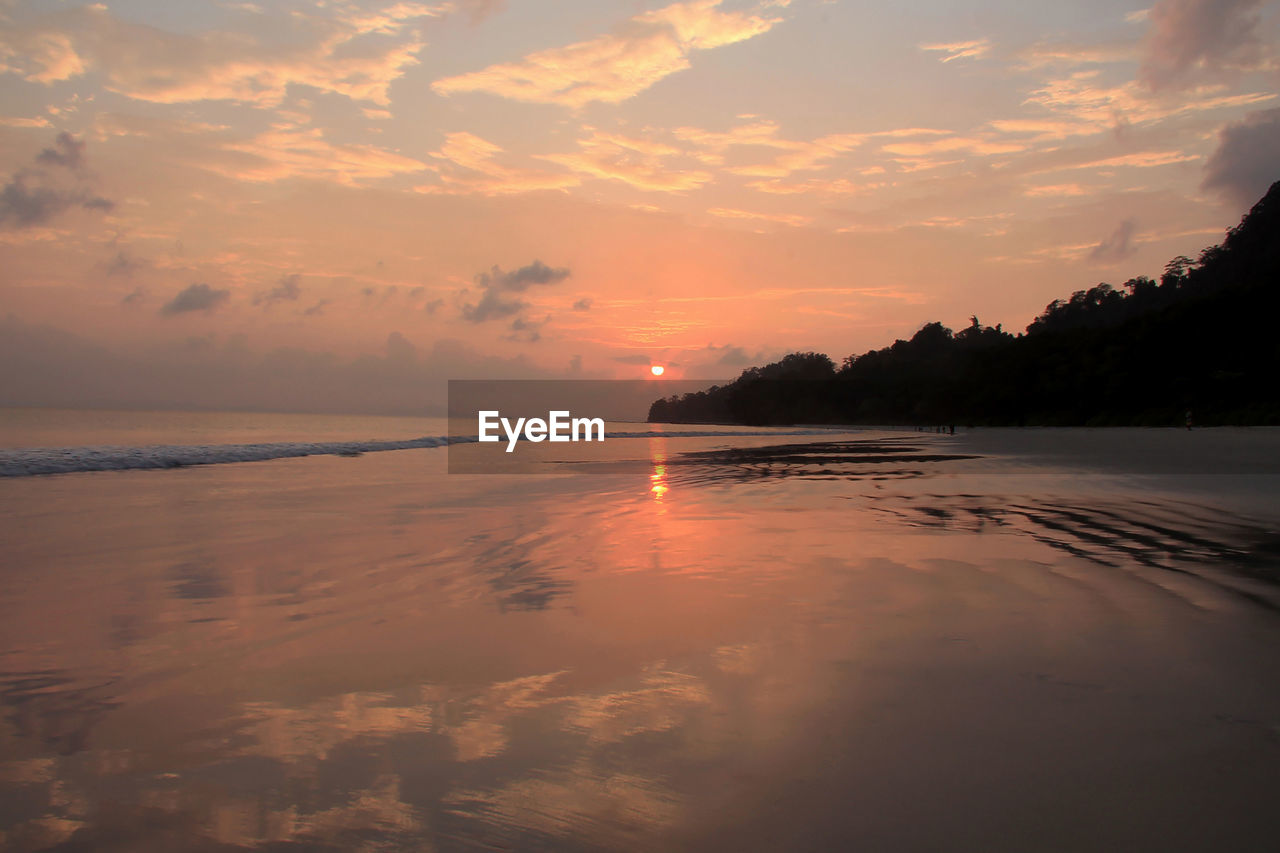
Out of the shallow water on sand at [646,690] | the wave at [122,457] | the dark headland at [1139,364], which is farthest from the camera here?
the dark headland at [1139,364]

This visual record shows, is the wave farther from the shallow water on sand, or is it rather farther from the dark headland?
the dark headland

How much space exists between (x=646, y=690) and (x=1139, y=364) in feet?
299

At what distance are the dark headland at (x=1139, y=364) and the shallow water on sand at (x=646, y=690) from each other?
64524mm

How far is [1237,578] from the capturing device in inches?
274

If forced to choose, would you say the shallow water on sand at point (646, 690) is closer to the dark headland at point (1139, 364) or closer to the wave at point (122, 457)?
the wave at point (122, 457)

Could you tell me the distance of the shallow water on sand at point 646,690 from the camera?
9.63ft

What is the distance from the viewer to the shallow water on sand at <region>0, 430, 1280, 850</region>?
9.63 ft

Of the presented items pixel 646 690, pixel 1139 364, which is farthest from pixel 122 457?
pixel 1139 364

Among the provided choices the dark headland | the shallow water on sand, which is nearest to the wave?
the shallow water on sand

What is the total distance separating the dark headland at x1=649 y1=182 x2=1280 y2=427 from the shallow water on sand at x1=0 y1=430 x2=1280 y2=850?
64524mm

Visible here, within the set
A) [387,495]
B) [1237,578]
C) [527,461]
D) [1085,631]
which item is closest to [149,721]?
[1085,631]

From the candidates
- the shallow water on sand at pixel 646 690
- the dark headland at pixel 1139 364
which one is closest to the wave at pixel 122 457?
the shallow water on sand at pixel 646 690

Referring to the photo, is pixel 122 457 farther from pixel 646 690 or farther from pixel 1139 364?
pixel 1139 364

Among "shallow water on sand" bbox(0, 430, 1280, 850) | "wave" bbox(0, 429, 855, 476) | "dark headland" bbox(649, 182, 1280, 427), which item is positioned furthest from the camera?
"dark headland" bbox(649, 182, 1280, 427)
